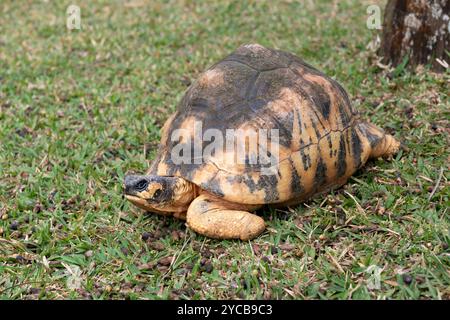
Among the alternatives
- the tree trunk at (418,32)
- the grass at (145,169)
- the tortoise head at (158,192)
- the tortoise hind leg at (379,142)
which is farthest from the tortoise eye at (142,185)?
the tree trunk at (418,32)

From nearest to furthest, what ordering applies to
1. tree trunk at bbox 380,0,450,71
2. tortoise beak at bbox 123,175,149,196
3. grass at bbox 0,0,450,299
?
grass at bbox 0,0,450,299 → tortoise beak at bbox 123,175,149,196 → tree trunk at bbox 380,0,450,71

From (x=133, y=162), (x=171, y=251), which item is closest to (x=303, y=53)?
(x=133, y=162)

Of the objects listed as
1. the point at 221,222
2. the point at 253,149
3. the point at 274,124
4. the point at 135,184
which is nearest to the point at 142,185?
the point at 135,184

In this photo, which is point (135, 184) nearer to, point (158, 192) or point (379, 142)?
point (158, 192)

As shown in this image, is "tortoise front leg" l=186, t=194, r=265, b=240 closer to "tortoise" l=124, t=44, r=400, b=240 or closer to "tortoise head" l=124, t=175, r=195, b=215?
"tortoise" l=124, t=44, r=400, b=240

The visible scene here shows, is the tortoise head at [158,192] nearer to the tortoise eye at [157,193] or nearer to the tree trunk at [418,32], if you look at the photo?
the tortoise eye at [157,193]

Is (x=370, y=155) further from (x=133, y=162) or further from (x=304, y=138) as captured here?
(x=133, y=162)

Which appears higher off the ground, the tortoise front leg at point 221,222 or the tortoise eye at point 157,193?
the tortoise eye at point 157,193

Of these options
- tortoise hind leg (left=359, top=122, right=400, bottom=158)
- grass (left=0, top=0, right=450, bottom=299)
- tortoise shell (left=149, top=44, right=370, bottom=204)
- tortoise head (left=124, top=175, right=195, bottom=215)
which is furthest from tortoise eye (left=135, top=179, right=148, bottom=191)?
tortoise hind leg (left=359, top=122, right=400, bottom=158)
